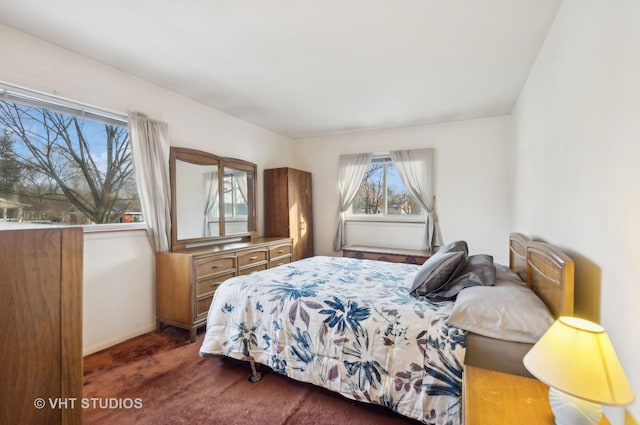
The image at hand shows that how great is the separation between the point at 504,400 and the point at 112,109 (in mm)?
3462

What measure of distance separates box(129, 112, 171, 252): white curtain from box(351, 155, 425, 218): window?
9.78 ft

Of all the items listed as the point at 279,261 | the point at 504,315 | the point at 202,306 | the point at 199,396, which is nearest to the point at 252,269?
the point at 279,261

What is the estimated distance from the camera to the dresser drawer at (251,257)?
134 inches

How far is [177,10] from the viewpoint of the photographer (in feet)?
6.24

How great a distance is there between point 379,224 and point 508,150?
2054 millimetres

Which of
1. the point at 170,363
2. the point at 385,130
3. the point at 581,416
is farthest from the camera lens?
the point at 385,130

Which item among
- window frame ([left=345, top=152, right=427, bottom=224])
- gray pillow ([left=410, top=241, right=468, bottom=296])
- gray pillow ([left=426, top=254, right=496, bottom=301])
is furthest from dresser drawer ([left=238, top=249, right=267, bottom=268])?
gray pillow ([left=426, top=254, right=496, bottom=301])

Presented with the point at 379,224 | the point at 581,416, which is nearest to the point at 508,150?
the point at 379,224

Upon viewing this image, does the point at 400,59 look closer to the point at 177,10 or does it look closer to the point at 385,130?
the point at 177,10

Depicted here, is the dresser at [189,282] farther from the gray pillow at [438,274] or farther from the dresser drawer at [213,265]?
the gray pillow at [438,274]

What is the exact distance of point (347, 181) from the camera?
4.94 meters

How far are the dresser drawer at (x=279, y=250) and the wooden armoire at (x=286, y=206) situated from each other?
0.79 ft

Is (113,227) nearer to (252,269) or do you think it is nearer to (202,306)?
(202,306)

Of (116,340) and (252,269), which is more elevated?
(252,269)
